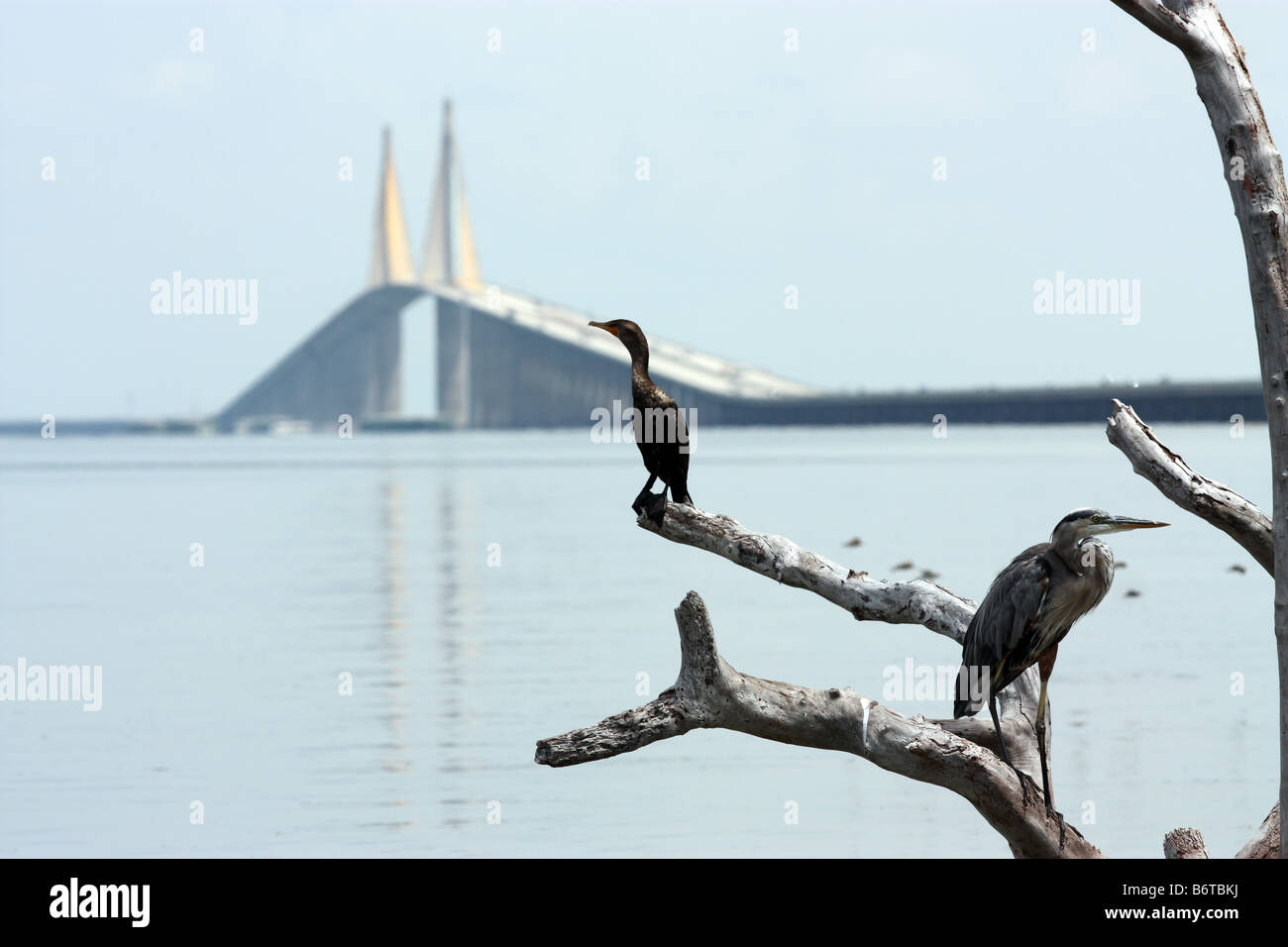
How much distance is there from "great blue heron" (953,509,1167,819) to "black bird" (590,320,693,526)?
906mm

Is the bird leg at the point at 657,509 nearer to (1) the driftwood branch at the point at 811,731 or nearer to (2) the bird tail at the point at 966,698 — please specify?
(1) the driftwood branch at the point at 811,731

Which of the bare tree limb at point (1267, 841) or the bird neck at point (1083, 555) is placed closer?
the bird neck at point (1083, 555)

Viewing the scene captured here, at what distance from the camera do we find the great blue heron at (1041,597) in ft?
12.6

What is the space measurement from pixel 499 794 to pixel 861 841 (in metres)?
1.90

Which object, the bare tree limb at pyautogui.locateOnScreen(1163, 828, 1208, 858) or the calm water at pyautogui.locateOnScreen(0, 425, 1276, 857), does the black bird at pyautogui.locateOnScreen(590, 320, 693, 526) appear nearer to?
the bare tree limb at pyautogui.locateOnScreen(1163, 828, 1208, 858)

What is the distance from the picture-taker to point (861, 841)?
23.7ft

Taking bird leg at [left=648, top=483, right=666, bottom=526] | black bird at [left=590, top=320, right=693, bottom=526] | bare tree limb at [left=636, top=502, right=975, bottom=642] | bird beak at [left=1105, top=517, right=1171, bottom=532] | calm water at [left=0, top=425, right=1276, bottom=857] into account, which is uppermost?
black bird at [left=590, top=320, right=693, bottom=526]

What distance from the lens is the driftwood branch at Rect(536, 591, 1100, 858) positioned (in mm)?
3719

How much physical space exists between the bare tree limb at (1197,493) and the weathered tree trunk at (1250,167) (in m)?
0.38

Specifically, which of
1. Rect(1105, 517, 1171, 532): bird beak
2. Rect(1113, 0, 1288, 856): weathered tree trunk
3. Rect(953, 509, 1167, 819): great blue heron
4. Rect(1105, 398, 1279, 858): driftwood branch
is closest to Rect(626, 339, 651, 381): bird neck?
Rect(953, 509, 1167, 819): great blue heron

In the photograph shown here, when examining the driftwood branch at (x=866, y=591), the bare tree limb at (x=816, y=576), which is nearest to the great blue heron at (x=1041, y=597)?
the driftwood branch at (x=866, y=591)

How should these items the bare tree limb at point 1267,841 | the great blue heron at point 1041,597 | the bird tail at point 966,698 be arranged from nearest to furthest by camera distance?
1. the great blue heron at point 1041,597
2. the bird tail at point 966,698
3. the bare tree limb at point 1267,841

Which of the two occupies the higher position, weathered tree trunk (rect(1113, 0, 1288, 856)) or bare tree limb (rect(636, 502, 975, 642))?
weathered tree trunk (rect(1113, 0, 1288, 856))

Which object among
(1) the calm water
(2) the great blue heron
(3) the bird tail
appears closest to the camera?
(2) the great blue heron
